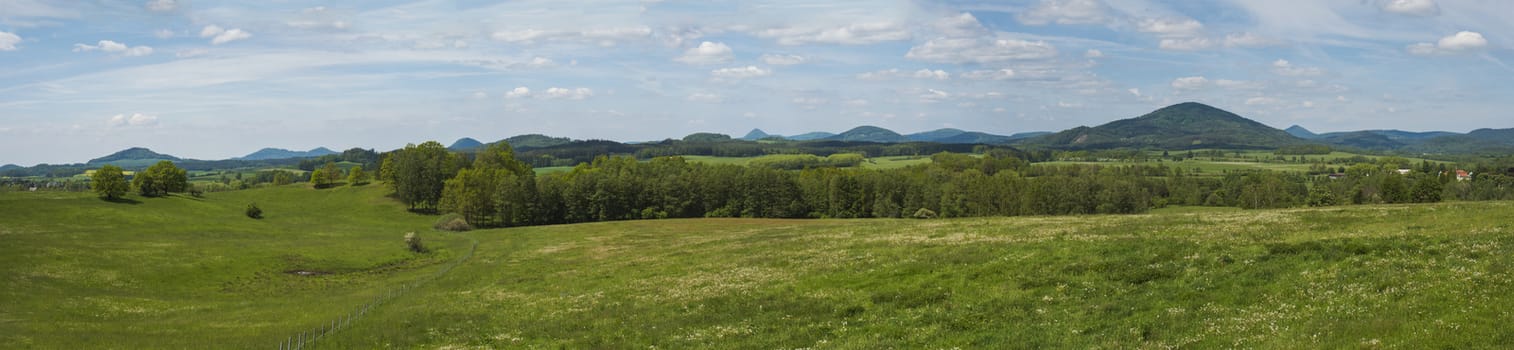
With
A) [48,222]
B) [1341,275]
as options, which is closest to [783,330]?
[1341,275]

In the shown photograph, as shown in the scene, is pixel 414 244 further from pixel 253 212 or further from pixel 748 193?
pixel 748 193

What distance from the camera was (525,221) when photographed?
433ft

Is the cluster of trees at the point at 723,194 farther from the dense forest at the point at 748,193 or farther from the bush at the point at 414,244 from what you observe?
the bush at the point at 414,244

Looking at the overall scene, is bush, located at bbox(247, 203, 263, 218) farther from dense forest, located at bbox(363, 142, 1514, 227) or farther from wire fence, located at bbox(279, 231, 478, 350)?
wire fence, located at bbox(279, 231, 478, 350)

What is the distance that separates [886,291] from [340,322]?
935 inches

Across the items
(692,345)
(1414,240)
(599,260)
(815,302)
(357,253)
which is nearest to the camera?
(692,345)

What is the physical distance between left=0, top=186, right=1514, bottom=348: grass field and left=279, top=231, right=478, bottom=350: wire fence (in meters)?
0.98

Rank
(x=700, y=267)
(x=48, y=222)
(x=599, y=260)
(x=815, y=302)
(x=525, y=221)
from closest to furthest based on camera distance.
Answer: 1. (x=815, y=302)
2. (x=700, y=267)
3. (x=599, y=260)
4. (x=48, y=222)
5. (x=525, y=221)

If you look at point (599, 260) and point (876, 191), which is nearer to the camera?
point (599, 260)

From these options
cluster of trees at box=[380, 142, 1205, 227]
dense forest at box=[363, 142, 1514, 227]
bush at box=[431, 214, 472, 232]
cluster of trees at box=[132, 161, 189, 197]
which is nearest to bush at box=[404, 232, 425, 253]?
bush at box=[431, 214, 472, 232]

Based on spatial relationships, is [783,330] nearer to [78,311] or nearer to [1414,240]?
[1414,240]

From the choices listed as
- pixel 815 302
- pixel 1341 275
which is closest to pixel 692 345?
pixel 815 302

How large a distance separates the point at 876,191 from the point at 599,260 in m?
89.7

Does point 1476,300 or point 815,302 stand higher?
point 1476,300
